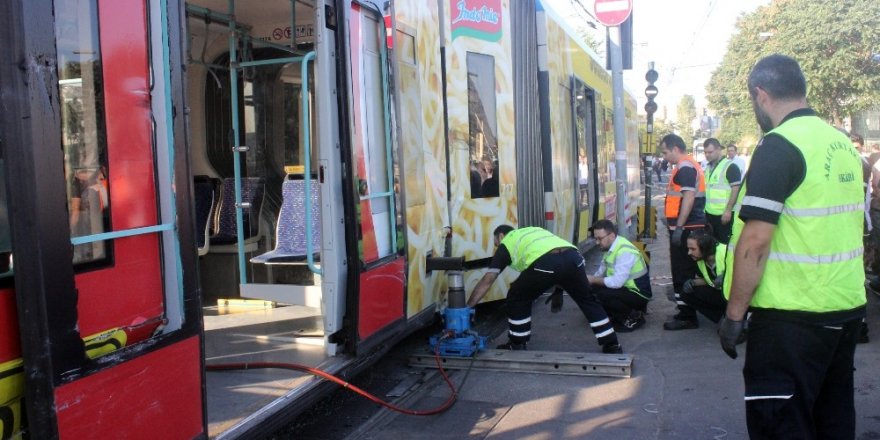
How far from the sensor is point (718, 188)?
7254 mm

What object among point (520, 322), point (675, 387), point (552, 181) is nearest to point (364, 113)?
point (520, 322)

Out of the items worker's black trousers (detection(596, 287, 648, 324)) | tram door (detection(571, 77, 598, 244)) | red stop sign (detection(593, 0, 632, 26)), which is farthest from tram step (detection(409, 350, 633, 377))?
red stop sign (detection(593, 0, 632, 26))

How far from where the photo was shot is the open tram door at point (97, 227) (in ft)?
7.52

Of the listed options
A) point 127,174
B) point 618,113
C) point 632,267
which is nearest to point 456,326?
point 632,267

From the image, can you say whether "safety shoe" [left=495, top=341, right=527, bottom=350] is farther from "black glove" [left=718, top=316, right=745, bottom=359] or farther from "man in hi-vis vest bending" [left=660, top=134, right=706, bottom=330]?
"black glove" [left=718, top=316, right=745, bottom=359]

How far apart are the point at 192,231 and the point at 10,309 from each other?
0.84 metres

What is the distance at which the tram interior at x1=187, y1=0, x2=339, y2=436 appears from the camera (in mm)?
5965

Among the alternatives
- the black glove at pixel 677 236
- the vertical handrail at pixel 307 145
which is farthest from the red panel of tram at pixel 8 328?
the black glove at pixel 677 236

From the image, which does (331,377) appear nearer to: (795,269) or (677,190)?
(795,269)

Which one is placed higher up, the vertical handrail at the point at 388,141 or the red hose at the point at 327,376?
the vertical handrail at the point at 388,141

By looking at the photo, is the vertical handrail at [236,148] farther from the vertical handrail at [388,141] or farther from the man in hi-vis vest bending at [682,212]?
the man in hi-vis vest bending at [682,212]

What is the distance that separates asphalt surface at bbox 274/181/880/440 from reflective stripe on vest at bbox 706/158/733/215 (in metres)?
1.37

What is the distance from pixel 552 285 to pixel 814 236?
10.1ft

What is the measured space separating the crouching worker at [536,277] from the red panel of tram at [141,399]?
10.2ft
